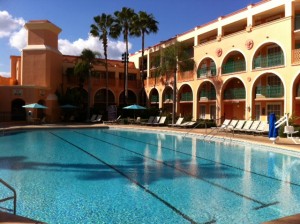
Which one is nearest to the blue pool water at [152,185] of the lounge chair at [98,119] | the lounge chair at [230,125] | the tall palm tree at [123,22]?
the lounge chair at [230,125]

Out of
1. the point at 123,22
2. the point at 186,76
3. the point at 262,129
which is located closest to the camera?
the point at 262,129

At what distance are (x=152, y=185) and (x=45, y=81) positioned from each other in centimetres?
2832

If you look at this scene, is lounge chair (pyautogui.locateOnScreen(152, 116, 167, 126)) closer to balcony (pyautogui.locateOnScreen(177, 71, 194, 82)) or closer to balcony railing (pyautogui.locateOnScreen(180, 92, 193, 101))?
balcony railing (pyautogui.locateOnScreen(180, 92, 193, 101))

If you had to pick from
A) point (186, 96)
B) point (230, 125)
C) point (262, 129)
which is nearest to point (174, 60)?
point (186, 96)

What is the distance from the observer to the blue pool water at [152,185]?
6387 mm

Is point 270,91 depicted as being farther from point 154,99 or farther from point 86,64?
point 86,64

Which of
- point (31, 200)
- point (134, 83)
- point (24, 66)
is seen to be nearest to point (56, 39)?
point (24, 66)

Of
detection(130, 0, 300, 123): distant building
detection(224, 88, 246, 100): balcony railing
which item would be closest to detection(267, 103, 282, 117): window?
detection(130, 0, 300, 123): distant building

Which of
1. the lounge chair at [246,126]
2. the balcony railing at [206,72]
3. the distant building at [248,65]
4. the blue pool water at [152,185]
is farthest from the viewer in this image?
the balcony railing at [206,72]

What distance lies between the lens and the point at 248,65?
1010 inches

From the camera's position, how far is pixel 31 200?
7.15 meters

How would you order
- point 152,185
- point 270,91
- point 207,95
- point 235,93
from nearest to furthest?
1. point 152,185
2. point 270,91
3. point 235,93
4. point 207,95

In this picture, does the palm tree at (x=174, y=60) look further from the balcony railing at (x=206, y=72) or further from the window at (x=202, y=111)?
the window at (x=202, y=111)

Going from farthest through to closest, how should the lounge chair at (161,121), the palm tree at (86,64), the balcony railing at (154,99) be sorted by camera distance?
the balcony railing at (154,99), the palm tree at (86,64), the lounge chair at (161,121)
